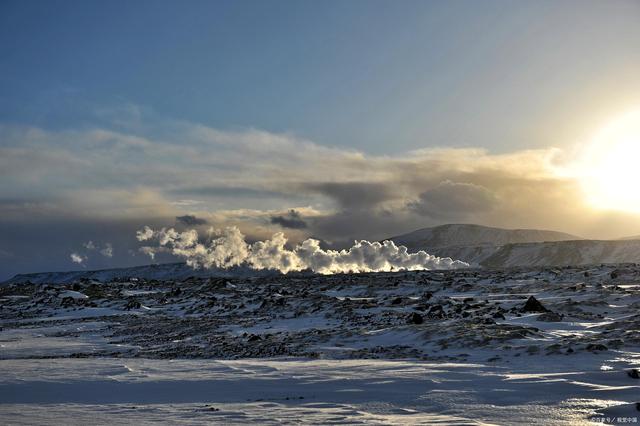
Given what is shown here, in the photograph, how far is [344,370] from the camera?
1476 cm

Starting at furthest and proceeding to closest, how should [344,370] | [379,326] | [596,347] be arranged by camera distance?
1. [379,326]
2. [596,347]
3. [344,370]

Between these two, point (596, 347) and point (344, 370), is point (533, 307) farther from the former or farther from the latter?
point (344, 370)

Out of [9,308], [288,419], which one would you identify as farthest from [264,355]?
[9,308]

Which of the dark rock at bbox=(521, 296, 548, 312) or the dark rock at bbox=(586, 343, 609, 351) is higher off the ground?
the dark rock at bbox=(521, 296, 548, 312)

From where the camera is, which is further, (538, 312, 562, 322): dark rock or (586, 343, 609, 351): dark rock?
(538, 312, 562, 322): dark rock

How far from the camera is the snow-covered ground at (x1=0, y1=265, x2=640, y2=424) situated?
398 inches

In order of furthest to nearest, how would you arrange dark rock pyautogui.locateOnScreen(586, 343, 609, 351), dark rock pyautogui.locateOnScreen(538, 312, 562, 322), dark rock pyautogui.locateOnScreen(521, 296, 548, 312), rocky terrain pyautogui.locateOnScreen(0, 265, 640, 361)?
dark rock pyautogui.locateOnScreen(521, 296, 548, 312) < dark rock pyautogui.locateOnScreen(538, 312, 562, 322) < rocky terrain pyautogui.locateOnScreen(0, 265, 640, 361) < dark rock pyautogui.locateOnScreen(586, 343, 609, 351)

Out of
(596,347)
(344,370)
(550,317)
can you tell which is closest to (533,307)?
(550,317)

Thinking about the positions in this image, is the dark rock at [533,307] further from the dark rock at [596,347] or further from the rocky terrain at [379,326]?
the dark rock at [596,347]

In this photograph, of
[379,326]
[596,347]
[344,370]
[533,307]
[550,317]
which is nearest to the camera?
[344,370]

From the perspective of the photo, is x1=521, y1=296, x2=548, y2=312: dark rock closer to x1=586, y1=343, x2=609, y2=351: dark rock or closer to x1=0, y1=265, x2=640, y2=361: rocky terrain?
x1=0, y1=265, x2=640, y2=361: rocky terrain

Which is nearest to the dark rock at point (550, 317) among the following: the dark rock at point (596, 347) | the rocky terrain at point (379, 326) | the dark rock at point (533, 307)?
the rocky terrain at point (379, 326)

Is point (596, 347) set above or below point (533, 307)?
below

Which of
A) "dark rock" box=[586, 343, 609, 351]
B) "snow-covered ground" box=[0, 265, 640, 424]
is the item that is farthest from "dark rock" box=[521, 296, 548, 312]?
"dark rock" box=[586, 343, 609, 351]
